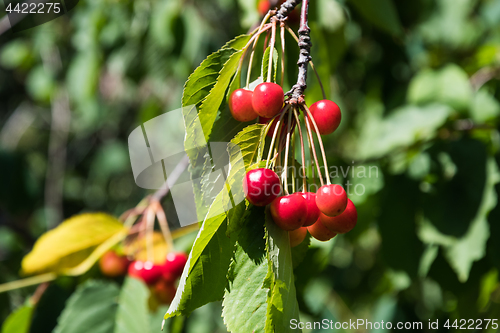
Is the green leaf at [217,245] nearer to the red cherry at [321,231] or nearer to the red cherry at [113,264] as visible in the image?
the red cherry at [321,231]

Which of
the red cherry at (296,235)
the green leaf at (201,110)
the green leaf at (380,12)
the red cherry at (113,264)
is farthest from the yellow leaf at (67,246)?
the green leaf at (380,12)

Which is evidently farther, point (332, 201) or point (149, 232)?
point (149, 232)

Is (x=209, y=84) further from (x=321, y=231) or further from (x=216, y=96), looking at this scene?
(x=321, y=231)

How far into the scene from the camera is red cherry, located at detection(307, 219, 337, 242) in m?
0.65

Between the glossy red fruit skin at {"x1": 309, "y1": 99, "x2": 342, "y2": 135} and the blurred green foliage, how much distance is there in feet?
1.51

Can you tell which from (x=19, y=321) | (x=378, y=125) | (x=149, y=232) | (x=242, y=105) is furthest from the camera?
(x=378, y=125)

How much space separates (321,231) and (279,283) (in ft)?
0.48

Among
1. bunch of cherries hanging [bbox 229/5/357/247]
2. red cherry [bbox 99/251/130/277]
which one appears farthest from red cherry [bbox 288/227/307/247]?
red cherry [bbox 99/251/130/277]

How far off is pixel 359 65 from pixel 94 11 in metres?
1.65

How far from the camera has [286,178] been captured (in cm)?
62

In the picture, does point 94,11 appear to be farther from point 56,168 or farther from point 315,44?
point 56,168

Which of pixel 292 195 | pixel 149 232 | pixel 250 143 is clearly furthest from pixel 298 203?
pixel 149 232

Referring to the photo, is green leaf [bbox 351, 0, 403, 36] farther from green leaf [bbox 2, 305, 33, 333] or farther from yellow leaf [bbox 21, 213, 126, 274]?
green leaf [bbox 2, 305, 33, 333]

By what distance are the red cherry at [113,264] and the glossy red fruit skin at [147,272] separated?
63mm
